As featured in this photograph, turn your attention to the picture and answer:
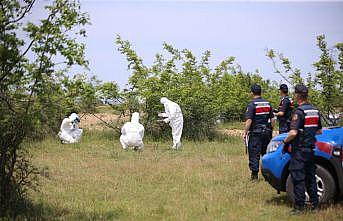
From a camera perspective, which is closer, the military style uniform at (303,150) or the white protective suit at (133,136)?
the military style uniform at (303,150)

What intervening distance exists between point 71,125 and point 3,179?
10.6 metres

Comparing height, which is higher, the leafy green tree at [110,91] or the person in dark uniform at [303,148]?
the leafy green tree at [110,91]

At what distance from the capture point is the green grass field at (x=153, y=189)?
7.51 meters

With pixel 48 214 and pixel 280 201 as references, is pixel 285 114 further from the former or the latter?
pixel 48 214

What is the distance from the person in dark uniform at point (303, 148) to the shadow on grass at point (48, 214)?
8.58 ft

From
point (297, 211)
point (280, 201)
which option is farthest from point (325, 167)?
point (280, 201)

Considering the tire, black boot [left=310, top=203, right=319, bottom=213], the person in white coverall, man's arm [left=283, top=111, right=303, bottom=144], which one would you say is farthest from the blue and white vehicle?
the person in white coverall

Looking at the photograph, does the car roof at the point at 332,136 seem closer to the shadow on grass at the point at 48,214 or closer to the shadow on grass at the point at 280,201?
the shadow on grass at the point at 280,201

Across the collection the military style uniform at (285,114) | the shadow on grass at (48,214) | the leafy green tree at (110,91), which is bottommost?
the shadow on grass at (48,214)

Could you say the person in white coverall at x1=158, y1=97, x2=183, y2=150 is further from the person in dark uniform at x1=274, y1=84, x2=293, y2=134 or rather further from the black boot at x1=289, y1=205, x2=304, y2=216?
the black boot at x1=289, y1=205, x2=304, y2=216

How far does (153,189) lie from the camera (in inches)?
378

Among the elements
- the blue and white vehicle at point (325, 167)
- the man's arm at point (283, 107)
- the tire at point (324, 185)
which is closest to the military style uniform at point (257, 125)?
the man's arm at point (283, 107)

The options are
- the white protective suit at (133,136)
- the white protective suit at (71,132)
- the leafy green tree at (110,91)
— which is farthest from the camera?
the leafy green tree at (110,91)

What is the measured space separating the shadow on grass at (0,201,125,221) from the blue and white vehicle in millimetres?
2502
